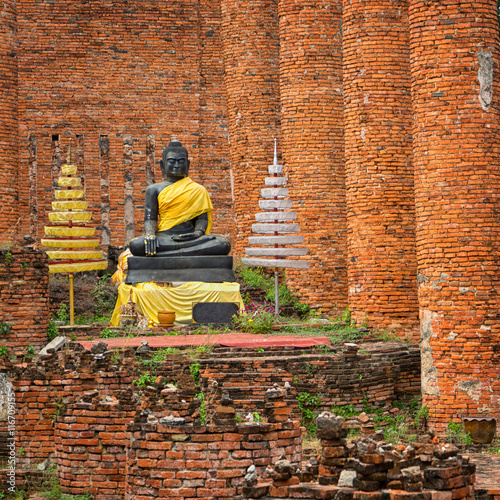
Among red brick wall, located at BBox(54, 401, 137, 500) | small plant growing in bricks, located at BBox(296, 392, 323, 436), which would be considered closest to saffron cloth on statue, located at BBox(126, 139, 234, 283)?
small plant growing in bricks, located at BBox(296, 392, 323, 436)

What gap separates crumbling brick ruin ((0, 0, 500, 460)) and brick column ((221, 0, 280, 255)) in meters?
0.03

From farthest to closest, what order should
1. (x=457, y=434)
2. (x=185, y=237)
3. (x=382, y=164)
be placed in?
1. (x=185, y=237)
2. (x=382, y=164)
3. (x=457, y=434)

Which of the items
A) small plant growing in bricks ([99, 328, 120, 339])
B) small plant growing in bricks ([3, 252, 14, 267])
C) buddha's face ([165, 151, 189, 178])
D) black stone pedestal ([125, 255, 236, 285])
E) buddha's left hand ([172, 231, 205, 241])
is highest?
buddha's face ([165, 151, 189, 178])

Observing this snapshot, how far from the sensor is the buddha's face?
62.5 feet

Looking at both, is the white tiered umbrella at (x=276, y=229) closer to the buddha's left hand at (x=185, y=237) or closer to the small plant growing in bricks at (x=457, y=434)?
the buddha's left hand at (x=185, y=237)

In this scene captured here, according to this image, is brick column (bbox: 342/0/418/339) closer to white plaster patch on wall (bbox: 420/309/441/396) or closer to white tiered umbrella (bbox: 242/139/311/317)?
white tiered umbrella (bbox: 242/139/311/317)

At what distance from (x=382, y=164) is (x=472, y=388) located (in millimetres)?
4954

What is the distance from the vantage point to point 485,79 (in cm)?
1370

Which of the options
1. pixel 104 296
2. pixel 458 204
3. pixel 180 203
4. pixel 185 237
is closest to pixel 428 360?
pixel 458 204

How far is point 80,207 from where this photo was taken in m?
19.5

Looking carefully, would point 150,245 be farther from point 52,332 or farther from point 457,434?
point 457,434

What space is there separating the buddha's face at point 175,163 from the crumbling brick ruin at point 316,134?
227 centimetres

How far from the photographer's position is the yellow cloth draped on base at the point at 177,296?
1745 cm

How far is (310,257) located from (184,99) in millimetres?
7531
